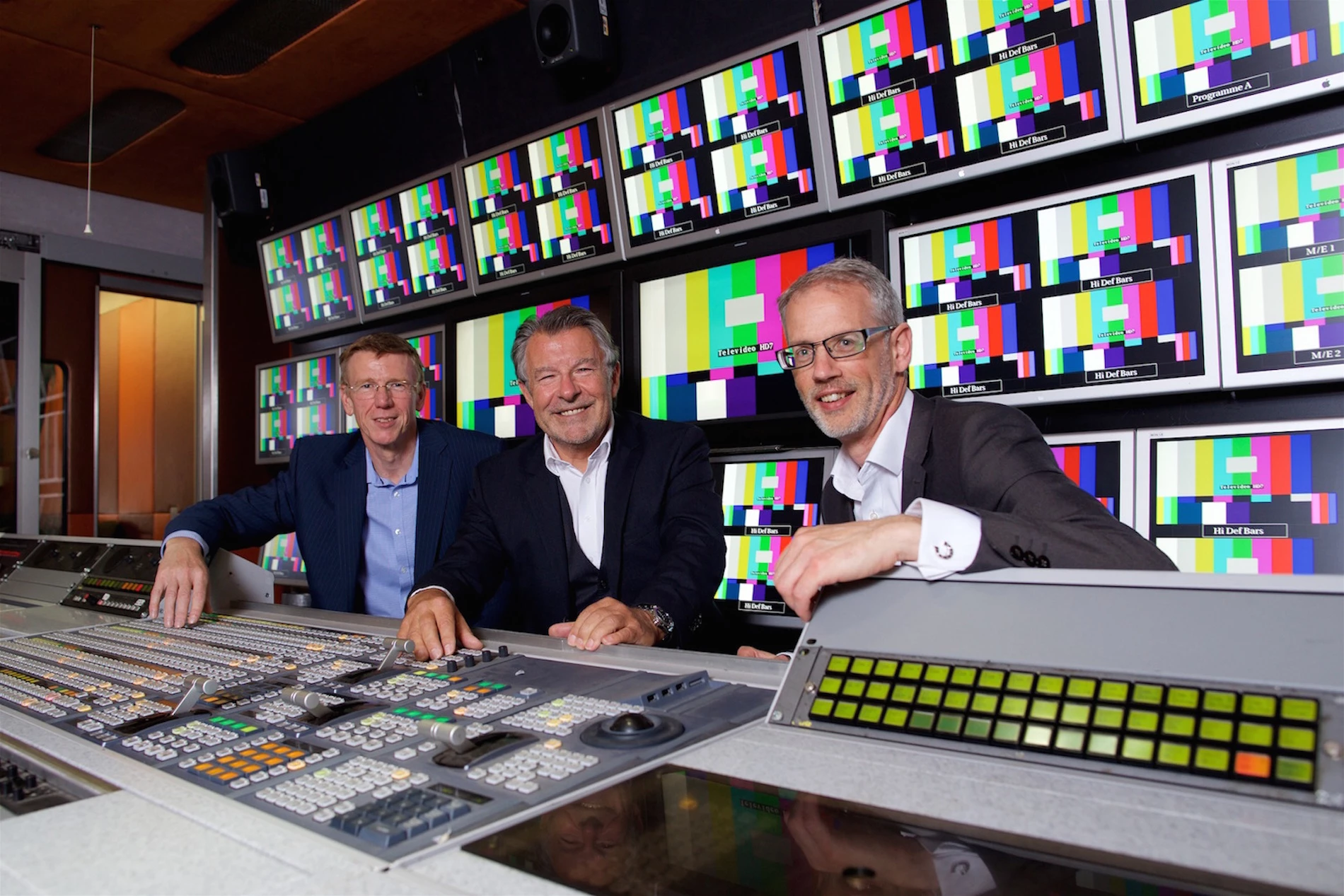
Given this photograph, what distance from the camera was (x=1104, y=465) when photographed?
175 cm

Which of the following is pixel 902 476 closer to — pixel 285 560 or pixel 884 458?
pixel 884 458

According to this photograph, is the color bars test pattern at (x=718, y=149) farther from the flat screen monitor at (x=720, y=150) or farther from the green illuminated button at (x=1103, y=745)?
the green illuminated button at (x=1103, y=745)

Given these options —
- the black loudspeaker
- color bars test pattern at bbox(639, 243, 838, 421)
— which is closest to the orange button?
color bars test pattern at bbox(639, 243, 838, 421)

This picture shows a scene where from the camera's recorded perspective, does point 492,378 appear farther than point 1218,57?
Yes

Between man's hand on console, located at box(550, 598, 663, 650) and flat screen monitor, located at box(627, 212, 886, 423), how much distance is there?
88 centimetres

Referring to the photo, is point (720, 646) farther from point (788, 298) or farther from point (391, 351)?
point (391, 351)

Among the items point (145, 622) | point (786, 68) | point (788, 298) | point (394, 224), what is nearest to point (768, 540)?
point (788, 298)

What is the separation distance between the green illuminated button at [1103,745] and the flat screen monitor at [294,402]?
331cm

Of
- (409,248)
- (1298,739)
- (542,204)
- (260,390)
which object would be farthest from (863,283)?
(260,390)

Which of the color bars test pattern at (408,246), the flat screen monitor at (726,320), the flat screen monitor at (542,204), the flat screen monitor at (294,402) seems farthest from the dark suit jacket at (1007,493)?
the flat screen monitor at (294,402)

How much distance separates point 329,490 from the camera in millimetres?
2432

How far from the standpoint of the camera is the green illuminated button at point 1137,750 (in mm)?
697

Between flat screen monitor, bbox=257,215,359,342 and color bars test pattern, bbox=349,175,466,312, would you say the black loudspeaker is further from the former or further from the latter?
flat screen monitor, bbox=257,215,359,342

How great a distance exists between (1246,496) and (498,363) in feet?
6.93
